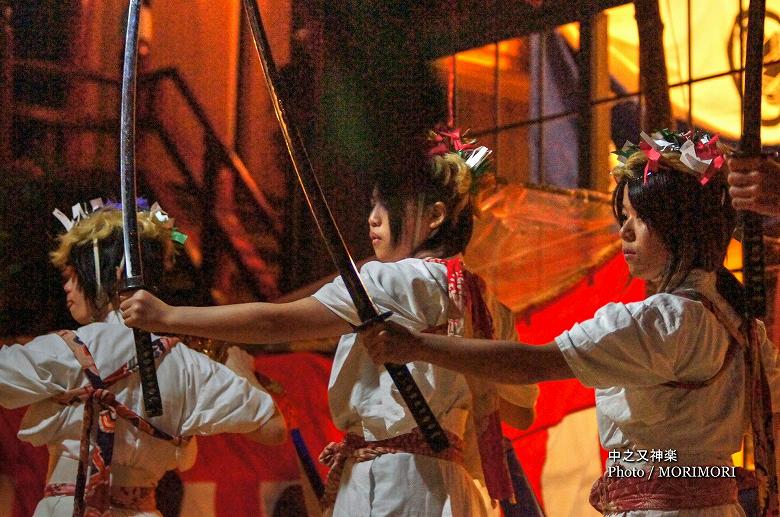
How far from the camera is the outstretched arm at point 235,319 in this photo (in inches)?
76.9

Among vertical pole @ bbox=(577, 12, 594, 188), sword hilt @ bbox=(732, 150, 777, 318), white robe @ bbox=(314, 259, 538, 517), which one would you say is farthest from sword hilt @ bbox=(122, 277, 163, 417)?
vertical pole @ bbox=(577, 12, 594, 188)

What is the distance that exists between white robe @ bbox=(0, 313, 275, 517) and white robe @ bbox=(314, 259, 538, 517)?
2.25 feet

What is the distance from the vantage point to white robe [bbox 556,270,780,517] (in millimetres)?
1793

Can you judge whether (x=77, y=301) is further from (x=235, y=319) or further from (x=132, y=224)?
(x=235, y=319)

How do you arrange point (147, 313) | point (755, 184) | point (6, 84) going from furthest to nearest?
point (6, 84) < point (147, 313) < point (755, 184)

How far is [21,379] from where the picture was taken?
2.74m

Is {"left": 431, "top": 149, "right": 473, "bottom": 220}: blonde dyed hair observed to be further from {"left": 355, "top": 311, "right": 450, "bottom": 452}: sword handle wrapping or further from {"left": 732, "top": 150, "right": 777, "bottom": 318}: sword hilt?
{"left": 732, "top": 150, "right": 777, "bottom": 318}: sword hilt

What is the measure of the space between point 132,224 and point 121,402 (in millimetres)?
673

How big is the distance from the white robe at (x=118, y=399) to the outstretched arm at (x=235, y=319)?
816mm

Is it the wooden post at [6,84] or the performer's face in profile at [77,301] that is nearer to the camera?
the performer's face in profile at [77,301]

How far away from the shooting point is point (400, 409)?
85.3 inches

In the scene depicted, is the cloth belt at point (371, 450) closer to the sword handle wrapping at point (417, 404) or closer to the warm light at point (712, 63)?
the sword handle wrapping at point (417, 404)

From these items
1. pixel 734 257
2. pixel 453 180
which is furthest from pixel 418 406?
pixel 734 257

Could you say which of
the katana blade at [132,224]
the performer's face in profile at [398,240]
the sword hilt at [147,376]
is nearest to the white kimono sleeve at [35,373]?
the katana blade at [132,224]
